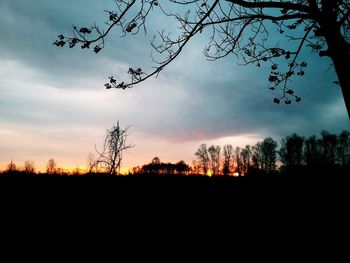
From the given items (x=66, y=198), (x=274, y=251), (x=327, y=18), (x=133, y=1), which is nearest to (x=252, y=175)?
(x=274, y=251)

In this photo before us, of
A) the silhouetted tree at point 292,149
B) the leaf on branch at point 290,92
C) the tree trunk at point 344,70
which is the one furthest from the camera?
the silhouetted tree at point 292,149

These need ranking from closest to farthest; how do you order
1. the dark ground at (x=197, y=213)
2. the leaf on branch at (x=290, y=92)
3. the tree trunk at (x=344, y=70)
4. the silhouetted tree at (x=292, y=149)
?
the tree trunk at (x=344, y=70), the dark ground at (x=197, y=213), the leaf on branch at (x=290, y=92), the silhouetted tree at (x=292, y=149)

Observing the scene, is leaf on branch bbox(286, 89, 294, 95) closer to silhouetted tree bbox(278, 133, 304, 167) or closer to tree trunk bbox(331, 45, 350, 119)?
tree trunk bbox(331, 45, 350, 119)

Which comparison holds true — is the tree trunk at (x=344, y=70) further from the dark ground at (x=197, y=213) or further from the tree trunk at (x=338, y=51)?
the dark ground at (x=197, y=213)

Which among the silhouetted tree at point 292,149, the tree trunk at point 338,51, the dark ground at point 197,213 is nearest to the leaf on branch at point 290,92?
the tree trunk at point 338,51

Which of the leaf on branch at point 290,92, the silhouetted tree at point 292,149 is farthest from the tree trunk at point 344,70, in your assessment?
the silhouetted tree at point 292,149

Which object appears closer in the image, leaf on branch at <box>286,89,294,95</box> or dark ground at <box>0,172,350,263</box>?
dark ground at <box>0,172,350,263</box>

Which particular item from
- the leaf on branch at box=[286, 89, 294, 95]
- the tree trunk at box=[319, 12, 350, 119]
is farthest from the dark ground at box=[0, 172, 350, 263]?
the tree trunk at box=[319, 12, 350, 119]

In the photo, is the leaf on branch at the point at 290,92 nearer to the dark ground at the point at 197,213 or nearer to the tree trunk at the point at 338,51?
the tree trunk at the point at 338,51

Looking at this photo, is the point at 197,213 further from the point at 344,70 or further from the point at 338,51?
the point at 338,51

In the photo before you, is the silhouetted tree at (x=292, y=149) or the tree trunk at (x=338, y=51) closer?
the tree trunk at (x=338, y=51)

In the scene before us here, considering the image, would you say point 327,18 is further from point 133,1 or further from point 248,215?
point 248,215

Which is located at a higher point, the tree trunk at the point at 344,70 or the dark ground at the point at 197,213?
the tree trunk at the point at 344,70

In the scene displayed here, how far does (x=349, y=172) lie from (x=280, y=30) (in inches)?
237
